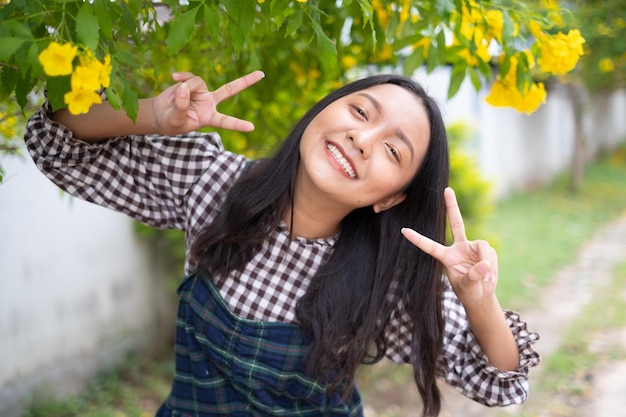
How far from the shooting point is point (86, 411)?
120 inches

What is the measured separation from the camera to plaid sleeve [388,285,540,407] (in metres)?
1.50

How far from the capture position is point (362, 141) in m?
1.46

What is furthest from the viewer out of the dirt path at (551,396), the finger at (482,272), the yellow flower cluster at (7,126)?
the dirt path at (551,396)

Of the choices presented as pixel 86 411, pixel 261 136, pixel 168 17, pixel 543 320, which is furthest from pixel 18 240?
pixel 543 320

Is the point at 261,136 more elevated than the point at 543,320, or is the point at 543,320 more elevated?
the point at 261,136

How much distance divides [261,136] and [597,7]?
11.3ft

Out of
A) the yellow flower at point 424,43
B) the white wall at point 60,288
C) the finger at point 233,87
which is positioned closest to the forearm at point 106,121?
the finger at point 233,87

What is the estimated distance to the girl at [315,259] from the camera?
1.50m

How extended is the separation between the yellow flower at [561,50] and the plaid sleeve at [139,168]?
0.75 meters

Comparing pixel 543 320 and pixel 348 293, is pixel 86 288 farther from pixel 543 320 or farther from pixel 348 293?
pixel 543 320

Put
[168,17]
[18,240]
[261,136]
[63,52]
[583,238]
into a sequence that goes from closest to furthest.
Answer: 1. [63,52]
2. [168,17]
3. [261,136]
4. [18,240]
5. [583,238]

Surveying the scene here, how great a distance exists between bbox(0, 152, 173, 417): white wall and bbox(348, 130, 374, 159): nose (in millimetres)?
1540

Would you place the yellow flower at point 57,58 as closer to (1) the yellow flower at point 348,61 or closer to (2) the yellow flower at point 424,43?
(2) the yellow flower at point 424,43

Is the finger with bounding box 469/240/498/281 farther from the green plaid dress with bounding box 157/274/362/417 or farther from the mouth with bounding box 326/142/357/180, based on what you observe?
the green plaid dress with bounding box 157/274/362/417
